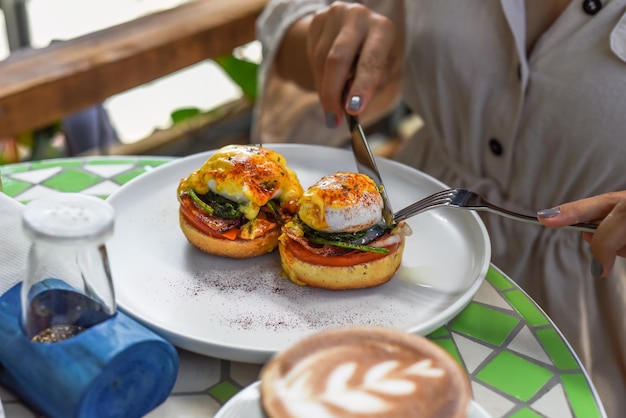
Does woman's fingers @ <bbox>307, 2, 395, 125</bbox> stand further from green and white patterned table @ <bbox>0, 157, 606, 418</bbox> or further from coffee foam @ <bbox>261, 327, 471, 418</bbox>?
coffee foam @ <bbox>261, 327, 471, 418</bbox>

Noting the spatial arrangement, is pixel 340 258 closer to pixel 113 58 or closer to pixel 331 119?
pixel 331 119

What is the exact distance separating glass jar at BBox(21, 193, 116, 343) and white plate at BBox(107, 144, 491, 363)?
0.10m

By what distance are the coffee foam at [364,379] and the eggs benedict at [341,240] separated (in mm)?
312

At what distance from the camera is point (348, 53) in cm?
140

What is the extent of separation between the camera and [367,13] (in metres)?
1.45

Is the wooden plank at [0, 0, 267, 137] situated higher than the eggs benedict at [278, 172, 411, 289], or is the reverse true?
the eggs benedict at [278, 172, 411, 289]

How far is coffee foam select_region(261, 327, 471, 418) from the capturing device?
2.25ft

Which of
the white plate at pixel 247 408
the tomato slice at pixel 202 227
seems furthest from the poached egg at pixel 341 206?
the white plate at pixel 247 408

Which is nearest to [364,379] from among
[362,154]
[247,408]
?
[247,408]

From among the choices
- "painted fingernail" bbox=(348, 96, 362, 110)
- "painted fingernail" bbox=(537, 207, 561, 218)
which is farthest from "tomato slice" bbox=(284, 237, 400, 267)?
"painted fingernail" bbox=(348, 96, 362, 110)

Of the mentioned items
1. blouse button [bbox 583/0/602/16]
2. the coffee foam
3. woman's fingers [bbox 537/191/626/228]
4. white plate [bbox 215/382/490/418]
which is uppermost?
blouse button [bbox 583/0/602/16]

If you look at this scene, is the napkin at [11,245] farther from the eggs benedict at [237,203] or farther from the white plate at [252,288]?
the eggs benedict at [237,203]

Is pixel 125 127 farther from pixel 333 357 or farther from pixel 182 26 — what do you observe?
pixel 333 357

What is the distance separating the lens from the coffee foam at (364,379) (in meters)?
0.68
